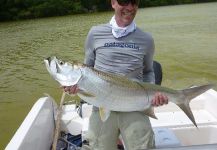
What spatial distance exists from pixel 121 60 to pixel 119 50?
10 centimetres

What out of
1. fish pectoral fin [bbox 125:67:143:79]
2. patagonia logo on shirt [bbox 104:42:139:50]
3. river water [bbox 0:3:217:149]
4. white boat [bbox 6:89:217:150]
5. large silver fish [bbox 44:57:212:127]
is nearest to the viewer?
large silver fish [bbox 44:57:212:127]

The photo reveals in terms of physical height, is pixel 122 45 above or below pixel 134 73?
above

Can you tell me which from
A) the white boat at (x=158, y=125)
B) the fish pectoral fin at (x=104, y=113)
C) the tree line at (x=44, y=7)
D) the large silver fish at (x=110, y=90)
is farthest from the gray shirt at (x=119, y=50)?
the tree line at (x=44, y=7)

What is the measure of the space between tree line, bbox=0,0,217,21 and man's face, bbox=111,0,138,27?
177ft

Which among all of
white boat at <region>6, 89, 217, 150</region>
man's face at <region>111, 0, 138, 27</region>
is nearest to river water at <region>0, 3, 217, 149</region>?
white boat at <region>6, 89, 217, 150</region>

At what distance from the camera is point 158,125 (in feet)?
17.4

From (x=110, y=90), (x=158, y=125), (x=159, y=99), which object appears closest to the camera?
(x=110, y=90)

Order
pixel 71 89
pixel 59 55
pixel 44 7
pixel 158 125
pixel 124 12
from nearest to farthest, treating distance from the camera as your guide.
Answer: pixel 71 89
pixel 124 12
pixel 158 125
pixel 59 55
pixel 44 7

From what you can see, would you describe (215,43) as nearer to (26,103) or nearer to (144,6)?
(26,103)

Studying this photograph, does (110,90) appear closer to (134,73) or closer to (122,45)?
(134,73)

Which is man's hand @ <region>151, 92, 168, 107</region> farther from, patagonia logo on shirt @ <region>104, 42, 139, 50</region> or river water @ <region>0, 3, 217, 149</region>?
river water @ <region>0, 3, 217, 149</region>

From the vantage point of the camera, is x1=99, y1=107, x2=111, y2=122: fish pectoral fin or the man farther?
the man

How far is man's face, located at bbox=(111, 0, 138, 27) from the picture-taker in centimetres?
371

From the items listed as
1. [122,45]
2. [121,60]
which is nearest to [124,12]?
[122,45]
